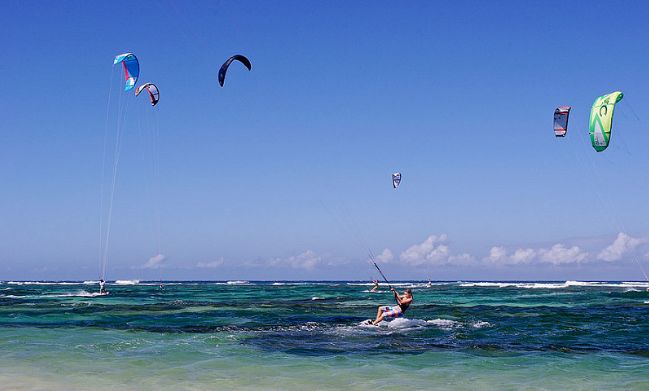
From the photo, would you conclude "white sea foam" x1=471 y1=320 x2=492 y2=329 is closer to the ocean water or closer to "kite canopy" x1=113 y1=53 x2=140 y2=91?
the ocean water

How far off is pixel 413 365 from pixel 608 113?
50.3 feet

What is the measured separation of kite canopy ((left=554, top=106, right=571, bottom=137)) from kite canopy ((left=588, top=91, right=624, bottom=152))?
2.48 m

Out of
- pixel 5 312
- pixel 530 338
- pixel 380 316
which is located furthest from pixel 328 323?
pixel 5 312

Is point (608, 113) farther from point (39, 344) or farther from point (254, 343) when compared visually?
point (39, 344)

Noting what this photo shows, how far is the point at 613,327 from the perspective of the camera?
2516 centimetres

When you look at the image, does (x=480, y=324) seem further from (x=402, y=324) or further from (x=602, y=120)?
(x=602, y=120)

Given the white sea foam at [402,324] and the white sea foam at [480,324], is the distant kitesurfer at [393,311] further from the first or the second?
the white sea foam at [480,324]

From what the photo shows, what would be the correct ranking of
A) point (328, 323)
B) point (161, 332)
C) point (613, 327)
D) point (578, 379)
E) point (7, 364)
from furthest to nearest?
1. point (328, 323)
2. point (613, 327)
3. point (161, 332)
4. point (7, 364)
5. point (578, 379)

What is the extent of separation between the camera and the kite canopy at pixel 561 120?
94.2 feet

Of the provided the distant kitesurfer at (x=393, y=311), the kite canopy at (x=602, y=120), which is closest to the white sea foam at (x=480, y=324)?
the distant kitesurfer at (x=393, y=311)

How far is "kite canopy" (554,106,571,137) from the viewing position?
28719 millimetres

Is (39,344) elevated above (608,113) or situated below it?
below

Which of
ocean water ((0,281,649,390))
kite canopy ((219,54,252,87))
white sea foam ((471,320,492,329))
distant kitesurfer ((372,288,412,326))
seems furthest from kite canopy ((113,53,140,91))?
white sea foam ((471,320,492,329))

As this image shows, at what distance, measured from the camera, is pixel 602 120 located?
83.4ft
